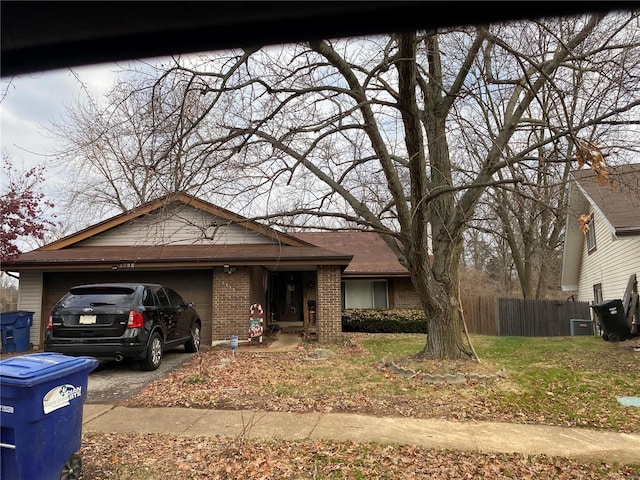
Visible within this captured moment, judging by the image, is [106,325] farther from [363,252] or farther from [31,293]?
[363,252]

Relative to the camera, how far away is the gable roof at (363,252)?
19.1m

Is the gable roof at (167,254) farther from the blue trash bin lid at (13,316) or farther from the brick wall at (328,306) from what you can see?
the blue trash bin lid at (13,316)

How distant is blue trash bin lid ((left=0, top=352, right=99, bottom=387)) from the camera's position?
3653 mm

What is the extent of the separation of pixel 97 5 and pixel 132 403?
21.1 feet

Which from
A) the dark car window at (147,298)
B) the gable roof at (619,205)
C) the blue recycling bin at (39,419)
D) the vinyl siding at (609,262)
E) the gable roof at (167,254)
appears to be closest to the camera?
the blue recycling bin at (39,419)

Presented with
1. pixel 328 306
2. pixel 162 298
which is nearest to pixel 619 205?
pixel 328 306

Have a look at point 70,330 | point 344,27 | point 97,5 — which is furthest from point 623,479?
point 70,330

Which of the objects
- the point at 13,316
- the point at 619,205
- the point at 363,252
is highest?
the point at 619,205

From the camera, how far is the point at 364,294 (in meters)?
20.0

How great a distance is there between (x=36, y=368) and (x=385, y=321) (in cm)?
1526

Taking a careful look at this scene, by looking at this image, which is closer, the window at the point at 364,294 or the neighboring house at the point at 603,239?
the neighboring house at the point at 603,239

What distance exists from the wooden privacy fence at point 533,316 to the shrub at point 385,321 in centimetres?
350

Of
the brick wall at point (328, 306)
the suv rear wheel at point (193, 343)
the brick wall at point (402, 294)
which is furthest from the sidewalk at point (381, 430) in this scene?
the brick wall at point (402, 294)

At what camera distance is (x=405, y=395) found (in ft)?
24.0
